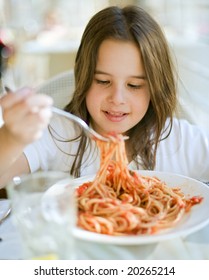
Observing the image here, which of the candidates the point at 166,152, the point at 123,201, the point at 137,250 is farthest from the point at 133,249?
the point at 166,152

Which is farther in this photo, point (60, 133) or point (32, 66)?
point (32, 66)

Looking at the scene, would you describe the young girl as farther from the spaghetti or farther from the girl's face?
the spaghetti

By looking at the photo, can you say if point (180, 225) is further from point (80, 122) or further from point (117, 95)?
point (117, 95)

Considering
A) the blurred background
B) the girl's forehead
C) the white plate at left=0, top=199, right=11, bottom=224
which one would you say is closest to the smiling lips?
the girl's forehead

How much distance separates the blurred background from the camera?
3230mm

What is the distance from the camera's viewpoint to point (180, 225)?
0.85m

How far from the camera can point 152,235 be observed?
0.79 meters

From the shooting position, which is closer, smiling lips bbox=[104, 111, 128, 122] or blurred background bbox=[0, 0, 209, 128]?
smiling lips bbox=[104, 111, 128, 122]

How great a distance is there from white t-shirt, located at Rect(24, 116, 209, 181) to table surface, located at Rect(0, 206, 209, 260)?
1.77 feet

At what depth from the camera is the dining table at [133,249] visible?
2.65 feet

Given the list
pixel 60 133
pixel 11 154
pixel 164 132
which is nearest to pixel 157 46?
pixel 164 132

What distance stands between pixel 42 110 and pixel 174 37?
10.2 ft

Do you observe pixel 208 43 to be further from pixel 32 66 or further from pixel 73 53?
pixel 32 66

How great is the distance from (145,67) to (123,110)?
139 mm
